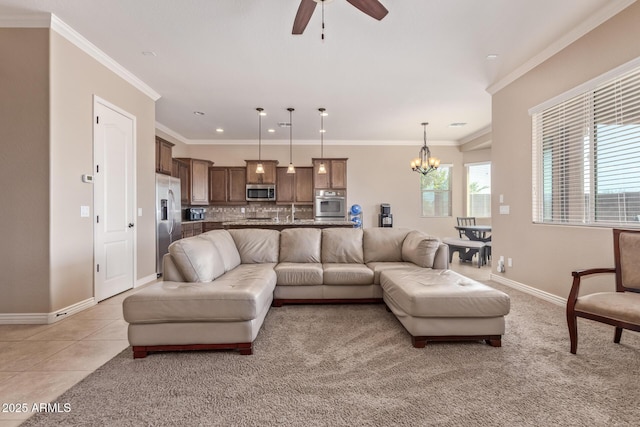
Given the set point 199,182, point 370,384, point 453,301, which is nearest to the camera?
point 370,384

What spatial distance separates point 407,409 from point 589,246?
9.03ft

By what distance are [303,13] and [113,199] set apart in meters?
3.17

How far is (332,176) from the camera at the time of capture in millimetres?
7316

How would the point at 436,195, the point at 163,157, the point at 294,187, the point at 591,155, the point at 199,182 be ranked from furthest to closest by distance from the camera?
the point at 436,195, the point at 294,187, the point at 199,182, the point at 163,157, the point at 591,155

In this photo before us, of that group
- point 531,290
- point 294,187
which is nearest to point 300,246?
point 531,290

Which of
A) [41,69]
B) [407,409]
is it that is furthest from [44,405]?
[41,69]

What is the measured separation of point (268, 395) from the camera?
1.67 meters

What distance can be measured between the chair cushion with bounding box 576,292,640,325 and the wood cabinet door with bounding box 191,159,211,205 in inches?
271

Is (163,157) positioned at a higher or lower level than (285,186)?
higher

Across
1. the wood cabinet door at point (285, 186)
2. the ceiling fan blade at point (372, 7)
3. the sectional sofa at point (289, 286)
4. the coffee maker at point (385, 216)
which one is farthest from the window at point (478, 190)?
the ceiling fan blade at point (372, 7)

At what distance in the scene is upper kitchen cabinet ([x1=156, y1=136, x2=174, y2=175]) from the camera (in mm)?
5062

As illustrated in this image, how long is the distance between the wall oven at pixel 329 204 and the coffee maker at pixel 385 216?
0.97 meters

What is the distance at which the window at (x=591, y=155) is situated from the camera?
2.67m

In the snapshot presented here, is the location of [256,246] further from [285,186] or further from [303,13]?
[285,186]
